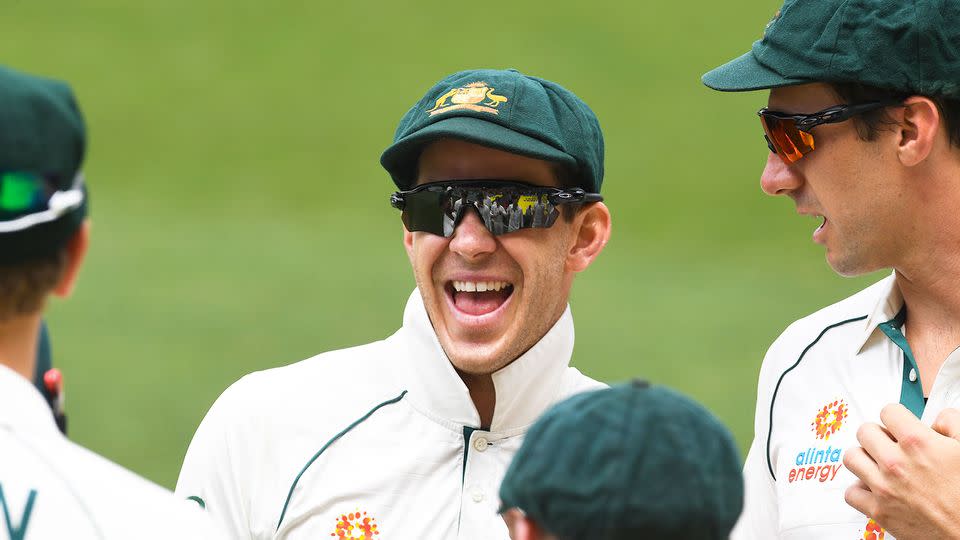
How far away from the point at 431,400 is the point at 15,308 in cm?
176

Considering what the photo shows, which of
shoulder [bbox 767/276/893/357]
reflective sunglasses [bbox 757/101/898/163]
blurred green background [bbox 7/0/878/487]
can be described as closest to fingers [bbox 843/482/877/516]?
shoulder [bbox 767/276/893/357]

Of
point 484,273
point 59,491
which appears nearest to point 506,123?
point 484,273

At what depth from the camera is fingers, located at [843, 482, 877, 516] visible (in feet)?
12.3

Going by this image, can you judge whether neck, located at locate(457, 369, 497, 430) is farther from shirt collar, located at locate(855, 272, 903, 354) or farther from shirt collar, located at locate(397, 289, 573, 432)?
shirt collar, located at locate(855, 272, 903, 354)

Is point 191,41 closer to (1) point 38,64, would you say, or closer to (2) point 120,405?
(1) point 38,64

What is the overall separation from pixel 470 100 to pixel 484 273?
506 millimetres

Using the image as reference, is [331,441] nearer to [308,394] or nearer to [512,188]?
[308,394]

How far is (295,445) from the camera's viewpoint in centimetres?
416

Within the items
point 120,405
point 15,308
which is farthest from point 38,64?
point 15,308

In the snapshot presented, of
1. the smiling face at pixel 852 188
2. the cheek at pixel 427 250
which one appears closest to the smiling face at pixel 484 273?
the cheek at pixel 427 250

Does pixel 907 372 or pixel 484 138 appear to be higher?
pixel 484 138

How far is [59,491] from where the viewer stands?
2588 millimetres

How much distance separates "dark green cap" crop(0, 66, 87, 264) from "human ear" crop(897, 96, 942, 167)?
7.67 feet

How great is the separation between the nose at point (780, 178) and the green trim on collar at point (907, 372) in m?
0.48
